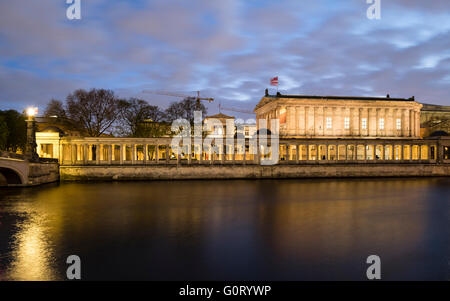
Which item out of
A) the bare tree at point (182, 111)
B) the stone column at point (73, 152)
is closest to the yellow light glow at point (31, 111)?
the stone column at point (73, 152)

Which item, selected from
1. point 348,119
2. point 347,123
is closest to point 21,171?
point 347,123

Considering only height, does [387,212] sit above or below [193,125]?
below

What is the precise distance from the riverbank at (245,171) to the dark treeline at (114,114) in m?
11.6

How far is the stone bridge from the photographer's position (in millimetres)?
34297

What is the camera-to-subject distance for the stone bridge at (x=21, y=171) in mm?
34297

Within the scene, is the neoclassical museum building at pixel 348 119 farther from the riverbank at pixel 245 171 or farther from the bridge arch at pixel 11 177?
the bridge arch at pixel 11 177

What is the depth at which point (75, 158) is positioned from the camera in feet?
162

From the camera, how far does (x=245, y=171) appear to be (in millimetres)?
49594

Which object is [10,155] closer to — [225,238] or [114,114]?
[114,114]

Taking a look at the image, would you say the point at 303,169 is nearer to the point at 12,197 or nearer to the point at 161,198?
→ the point at 161,198

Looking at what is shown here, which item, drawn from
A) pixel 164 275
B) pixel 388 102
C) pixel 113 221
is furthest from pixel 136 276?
pixel 388 102

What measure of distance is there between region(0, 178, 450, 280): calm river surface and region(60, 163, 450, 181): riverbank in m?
19.5

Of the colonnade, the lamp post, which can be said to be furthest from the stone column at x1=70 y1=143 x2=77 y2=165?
the lamp post
